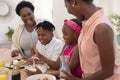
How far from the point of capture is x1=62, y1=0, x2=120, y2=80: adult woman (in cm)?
93

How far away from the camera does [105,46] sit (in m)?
0.93

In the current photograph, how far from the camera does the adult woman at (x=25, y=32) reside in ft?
7.80

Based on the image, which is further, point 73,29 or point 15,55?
point 15,55

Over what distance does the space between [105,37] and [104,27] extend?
0.05 metres

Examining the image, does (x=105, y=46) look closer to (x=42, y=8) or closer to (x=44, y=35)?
(x=44, y=35)

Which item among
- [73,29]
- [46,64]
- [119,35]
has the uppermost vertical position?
[73,29]

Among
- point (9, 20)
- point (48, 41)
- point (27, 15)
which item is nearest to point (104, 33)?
point (48, 41)

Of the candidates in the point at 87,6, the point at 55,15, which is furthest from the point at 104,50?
the point at 55,15

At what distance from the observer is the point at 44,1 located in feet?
15.3

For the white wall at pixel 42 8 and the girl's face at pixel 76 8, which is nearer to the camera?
the girl's face at pixel 76 8

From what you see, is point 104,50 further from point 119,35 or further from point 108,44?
point 119,35

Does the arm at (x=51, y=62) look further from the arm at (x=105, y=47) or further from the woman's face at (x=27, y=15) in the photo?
the arm at (x=105, y=47)

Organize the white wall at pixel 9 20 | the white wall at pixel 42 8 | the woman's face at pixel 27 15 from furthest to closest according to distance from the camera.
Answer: the white wall at pixel 42 8 < the white wall at pixel 9 20 < the woman's face at pixel 27 15

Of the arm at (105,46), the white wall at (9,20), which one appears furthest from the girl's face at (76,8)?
the white wall at (9,20)
